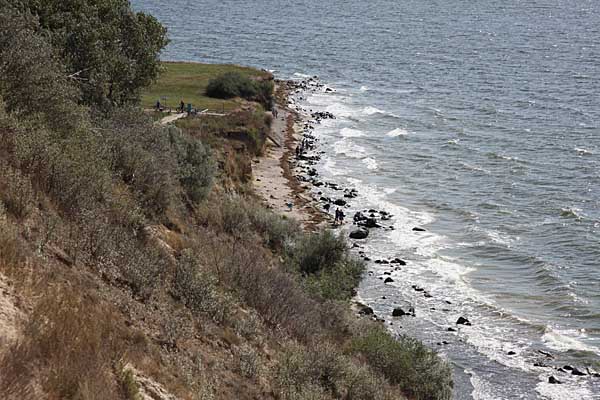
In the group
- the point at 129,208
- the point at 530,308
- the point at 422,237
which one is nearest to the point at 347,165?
the point at 422,237

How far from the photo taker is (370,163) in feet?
206

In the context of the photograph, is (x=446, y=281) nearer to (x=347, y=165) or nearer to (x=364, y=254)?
(x=364, y=254)

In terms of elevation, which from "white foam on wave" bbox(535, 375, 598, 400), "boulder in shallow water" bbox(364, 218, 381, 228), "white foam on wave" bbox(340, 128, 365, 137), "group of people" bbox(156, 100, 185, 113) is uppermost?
"group of people" bbox(156, 100, 185, 113)

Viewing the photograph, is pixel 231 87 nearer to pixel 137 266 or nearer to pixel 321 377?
pixel 321 377

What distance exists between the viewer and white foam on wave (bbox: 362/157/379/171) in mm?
61812

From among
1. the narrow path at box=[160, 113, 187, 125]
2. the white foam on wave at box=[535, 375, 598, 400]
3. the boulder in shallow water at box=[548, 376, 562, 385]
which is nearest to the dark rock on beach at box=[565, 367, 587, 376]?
the white foam on wave at box=[535, 375, 598, 400]

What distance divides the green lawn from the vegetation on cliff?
2630 cm

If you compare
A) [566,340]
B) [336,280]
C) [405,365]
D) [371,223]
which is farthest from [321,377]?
[371,223]

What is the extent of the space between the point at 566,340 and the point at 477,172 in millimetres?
29458

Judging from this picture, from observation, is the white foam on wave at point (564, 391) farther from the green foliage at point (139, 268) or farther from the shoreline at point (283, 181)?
the shoreline at point (283, 181)

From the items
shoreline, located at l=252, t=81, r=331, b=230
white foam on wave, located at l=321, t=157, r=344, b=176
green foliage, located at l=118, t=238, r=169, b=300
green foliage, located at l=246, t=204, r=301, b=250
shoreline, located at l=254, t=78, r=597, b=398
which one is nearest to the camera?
green foliage, located at l=118, t=238, r=169, b=300

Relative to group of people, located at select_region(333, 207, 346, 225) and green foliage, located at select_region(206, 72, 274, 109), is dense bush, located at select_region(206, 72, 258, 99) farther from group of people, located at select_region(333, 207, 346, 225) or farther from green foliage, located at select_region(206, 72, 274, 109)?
group of people, located at select_region(333, 207, 346, 225)

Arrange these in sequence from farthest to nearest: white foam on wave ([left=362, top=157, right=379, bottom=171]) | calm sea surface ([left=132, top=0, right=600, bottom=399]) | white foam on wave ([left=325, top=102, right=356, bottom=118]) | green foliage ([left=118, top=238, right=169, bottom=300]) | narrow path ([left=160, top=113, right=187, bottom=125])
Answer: white foam on wave ([left=325, top=102, right=356, bottom=118]) → white foam on wave ([left=362, top=157, right=379, bottom=171]) → narrow path ([left=160, top=113, right=187, bottom=125]) → calm sea surface ([left=132, top=0, right=600, bottom=399]) → green foliage ([left=118, top=238, right=169, bottom=300])

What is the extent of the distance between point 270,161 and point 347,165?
7.42 meters
